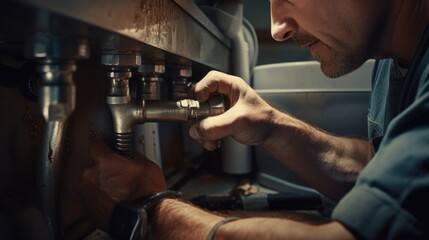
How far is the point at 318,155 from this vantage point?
0.73 metres

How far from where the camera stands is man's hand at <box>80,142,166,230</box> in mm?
540

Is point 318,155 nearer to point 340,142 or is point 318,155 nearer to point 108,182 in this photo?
point 340,142

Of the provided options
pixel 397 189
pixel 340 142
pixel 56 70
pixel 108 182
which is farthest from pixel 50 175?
pixel 340 142

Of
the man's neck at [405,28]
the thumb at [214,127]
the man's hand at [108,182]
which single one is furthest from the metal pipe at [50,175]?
the man's neck at [405,28]

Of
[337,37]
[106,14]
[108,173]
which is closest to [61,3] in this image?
[106,14]

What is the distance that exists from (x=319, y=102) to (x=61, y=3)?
0.74 m

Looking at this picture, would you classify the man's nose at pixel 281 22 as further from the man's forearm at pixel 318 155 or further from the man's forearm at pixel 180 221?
the man's forearm at pixel 180 221

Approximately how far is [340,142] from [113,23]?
60cm

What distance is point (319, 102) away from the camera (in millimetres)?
885

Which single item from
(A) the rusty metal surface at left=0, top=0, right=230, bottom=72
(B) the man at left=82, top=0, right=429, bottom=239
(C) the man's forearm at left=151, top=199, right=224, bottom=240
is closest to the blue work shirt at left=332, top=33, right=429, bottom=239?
(B) the man at left=82, top=0, right=429, bottom=239

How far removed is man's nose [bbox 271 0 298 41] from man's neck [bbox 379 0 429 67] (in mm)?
153

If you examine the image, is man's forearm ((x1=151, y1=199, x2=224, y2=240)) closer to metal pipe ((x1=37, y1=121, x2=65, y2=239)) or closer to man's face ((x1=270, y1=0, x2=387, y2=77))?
metal pipe ((x1=37, y1=121, x2=65, y2=239))

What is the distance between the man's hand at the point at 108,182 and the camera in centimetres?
54

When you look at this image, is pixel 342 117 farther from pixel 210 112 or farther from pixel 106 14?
pixel 106 14
